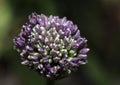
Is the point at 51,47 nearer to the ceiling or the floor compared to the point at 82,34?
nearer to the floor

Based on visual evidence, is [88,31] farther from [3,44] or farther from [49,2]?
[3,44]

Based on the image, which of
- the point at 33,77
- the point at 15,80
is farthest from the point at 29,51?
the point at 15,80

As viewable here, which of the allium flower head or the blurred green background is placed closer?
the allium flower head

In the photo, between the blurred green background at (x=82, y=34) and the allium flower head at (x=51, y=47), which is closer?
the allium flower head at (x=51, y=47)

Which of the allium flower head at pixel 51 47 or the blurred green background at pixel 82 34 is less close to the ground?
the blurred green background at pixel 82 34

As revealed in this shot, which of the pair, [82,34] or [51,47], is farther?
[82,34]
